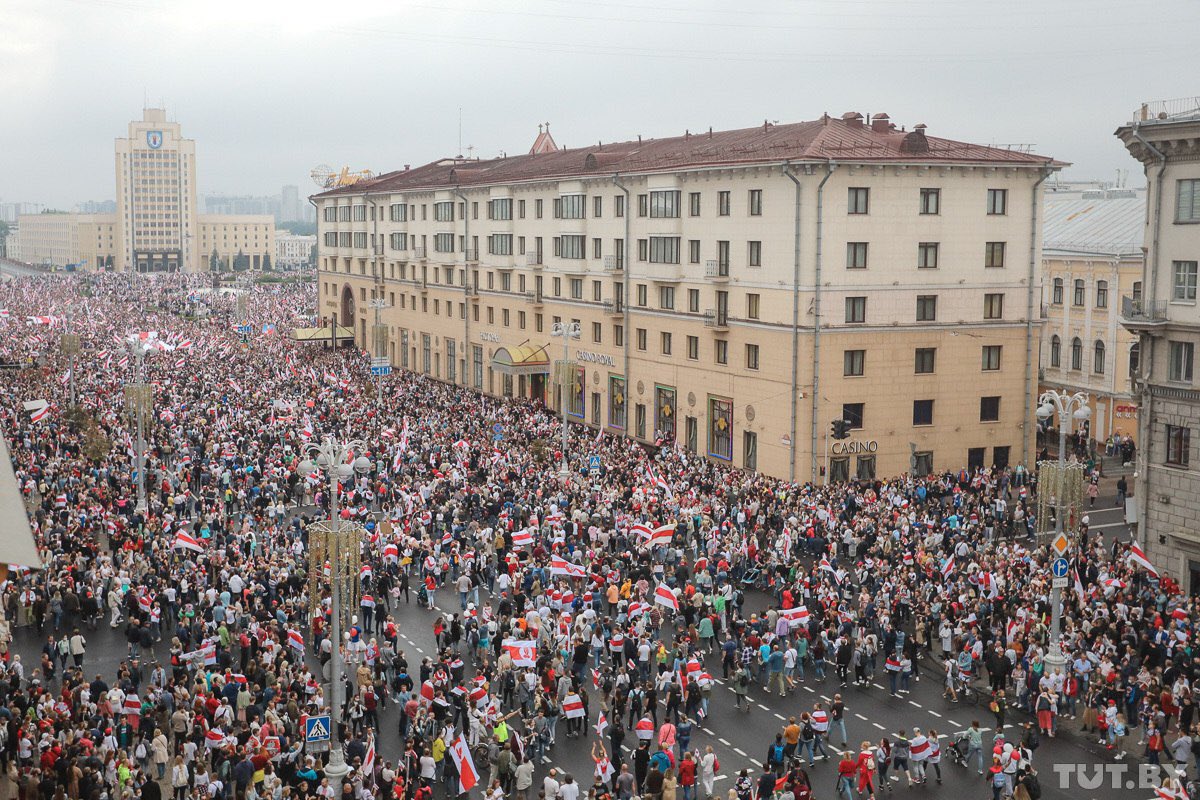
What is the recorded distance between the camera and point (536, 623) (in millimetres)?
28828

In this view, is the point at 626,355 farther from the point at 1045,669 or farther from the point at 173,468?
the point at 1045,669

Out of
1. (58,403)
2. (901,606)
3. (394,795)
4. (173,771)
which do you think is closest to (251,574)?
(173,771)

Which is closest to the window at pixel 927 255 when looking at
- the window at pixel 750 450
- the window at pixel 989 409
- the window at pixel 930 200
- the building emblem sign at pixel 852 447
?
the window at pixel 930 200

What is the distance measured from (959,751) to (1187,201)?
1929 cm

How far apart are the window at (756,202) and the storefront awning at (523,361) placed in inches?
768

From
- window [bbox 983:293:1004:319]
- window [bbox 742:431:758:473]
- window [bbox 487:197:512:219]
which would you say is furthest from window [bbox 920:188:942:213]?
window [bbox 487:197:512:219]

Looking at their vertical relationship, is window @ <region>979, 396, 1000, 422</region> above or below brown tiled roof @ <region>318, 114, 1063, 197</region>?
below

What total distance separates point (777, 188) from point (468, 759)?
112 feet

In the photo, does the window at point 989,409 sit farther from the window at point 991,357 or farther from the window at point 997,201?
the window at point 997,201

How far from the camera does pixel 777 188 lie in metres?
50.7

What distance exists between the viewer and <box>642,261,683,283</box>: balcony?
188 ft

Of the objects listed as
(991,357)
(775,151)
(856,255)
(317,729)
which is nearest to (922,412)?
(991,357)

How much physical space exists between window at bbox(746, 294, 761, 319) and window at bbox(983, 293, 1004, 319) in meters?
9.69

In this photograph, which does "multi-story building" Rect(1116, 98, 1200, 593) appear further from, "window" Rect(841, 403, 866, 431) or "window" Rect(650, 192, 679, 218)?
"window" Rect(650, 192, 679, 218)
